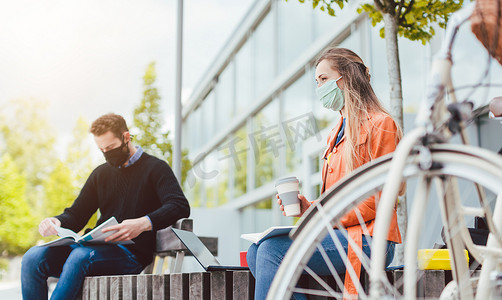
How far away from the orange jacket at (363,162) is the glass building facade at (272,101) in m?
5.97

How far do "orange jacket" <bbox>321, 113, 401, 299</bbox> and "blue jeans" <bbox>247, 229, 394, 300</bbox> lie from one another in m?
0.06

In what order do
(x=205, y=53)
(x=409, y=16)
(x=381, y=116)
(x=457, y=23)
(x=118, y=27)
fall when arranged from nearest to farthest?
(x=457, y=23) < (x=381, y=116) < (x=409, y=16) < (x=205, y=53) < (x=118, y=27)

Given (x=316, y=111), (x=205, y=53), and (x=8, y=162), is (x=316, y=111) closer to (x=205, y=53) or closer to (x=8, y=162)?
(x=205, y=53)

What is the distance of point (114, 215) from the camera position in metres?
4.14

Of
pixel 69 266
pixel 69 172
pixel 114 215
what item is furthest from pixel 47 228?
pixel 69 172

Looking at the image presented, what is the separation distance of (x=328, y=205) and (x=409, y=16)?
11.1ft

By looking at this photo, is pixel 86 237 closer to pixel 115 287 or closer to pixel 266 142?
pixel 115 287

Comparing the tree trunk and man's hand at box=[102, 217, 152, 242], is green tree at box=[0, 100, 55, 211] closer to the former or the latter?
the tree trunk

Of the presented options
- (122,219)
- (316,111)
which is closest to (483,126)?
(122,219)

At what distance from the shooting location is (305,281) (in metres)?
2.69

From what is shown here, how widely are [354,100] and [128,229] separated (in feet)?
5.47

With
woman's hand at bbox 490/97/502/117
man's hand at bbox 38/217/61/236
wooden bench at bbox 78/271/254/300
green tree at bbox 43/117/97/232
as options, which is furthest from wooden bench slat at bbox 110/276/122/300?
green tree at bbox 43/117/97/232

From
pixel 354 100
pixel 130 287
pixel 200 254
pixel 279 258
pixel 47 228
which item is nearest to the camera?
pixel 279 258

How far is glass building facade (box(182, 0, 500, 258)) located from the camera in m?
10.1
